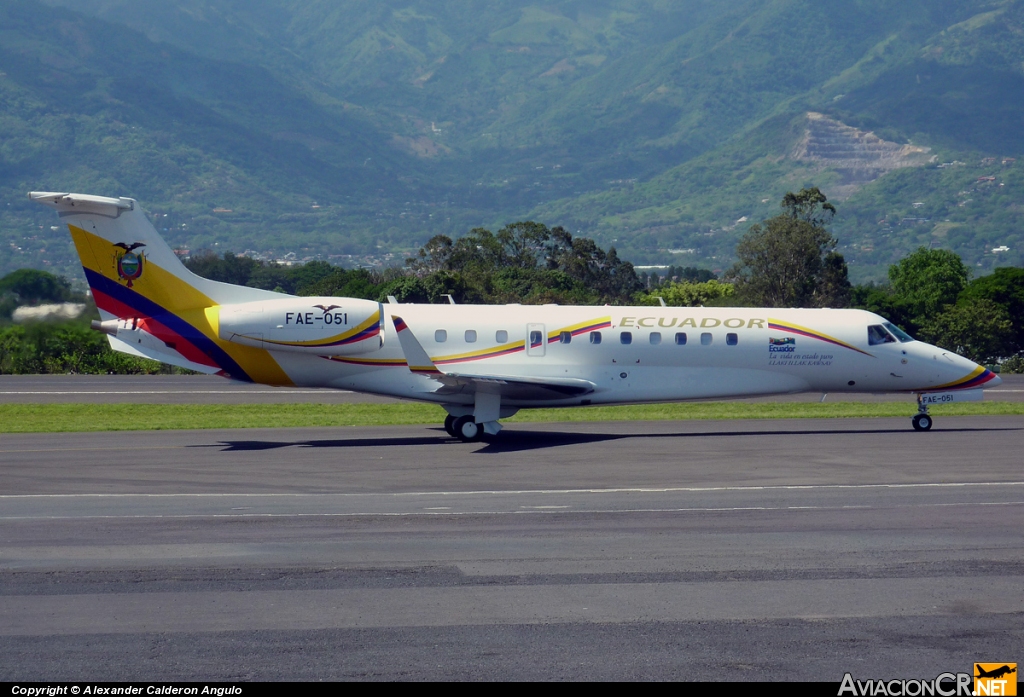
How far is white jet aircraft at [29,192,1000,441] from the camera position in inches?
1014

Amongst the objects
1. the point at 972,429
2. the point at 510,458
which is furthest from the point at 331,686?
the point at 972,429

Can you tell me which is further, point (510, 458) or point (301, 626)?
point (510, 458)

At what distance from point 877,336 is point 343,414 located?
46.9ft

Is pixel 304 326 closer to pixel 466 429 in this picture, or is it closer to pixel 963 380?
pixel 466 429

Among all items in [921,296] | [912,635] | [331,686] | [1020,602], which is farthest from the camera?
[921,296]

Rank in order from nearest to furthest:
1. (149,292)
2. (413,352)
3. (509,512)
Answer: (509,512) < (413,352) < (149,292)

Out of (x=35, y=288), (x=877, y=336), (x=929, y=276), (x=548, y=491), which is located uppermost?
(x=929, y=276)

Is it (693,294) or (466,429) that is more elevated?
(693,294)

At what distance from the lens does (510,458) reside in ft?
74.3

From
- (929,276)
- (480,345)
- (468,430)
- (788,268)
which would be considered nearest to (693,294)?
A: (788,268)

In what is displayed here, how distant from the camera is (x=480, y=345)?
2675 centimetres

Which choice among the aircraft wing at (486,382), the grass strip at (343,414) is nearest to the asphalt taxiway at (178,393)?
the grass strip at (343,414)

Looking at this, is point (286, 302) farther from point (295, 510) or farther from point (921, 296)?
point (921, 296)

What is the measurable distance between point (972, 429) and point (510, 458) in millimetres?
11692
